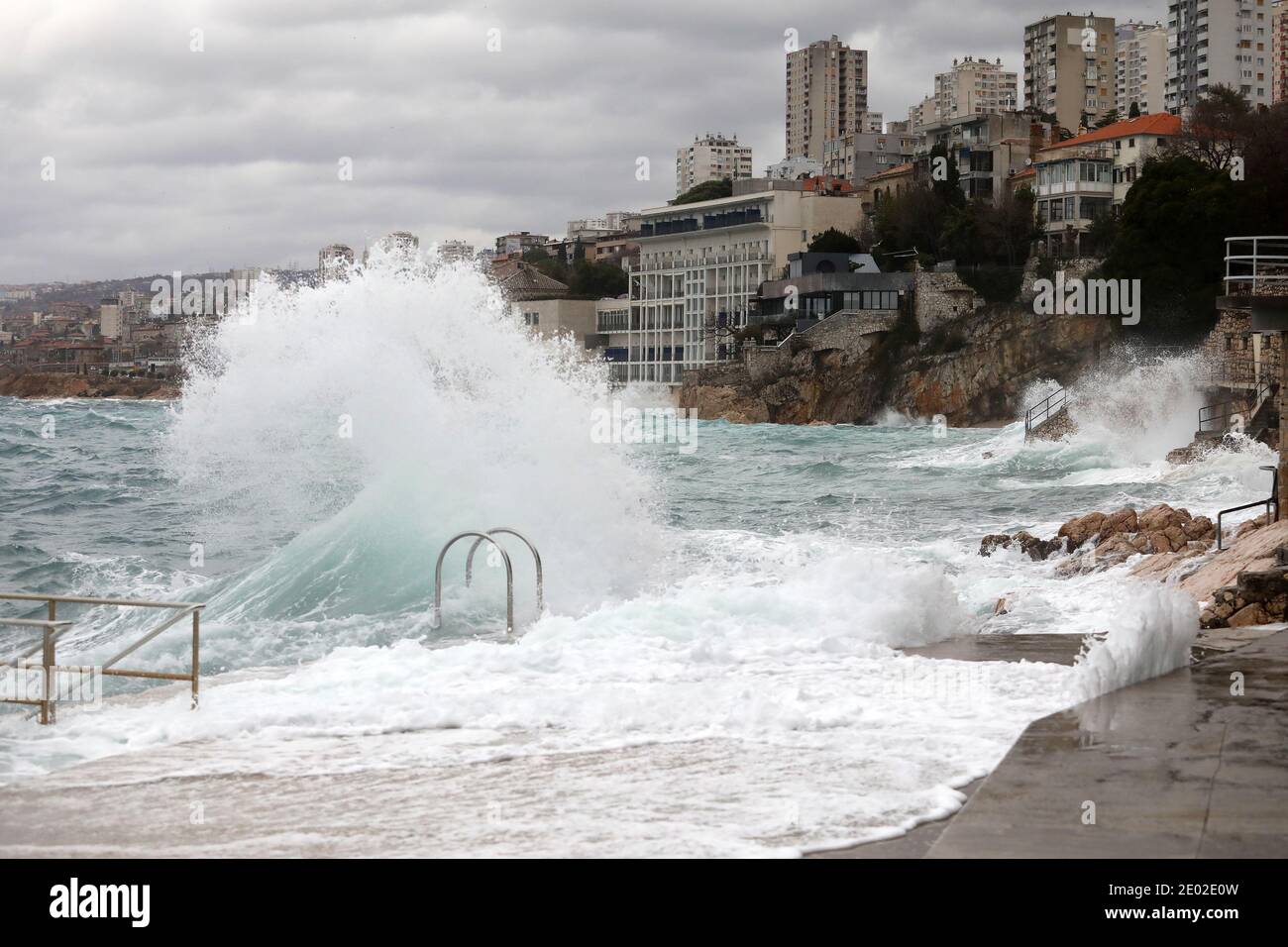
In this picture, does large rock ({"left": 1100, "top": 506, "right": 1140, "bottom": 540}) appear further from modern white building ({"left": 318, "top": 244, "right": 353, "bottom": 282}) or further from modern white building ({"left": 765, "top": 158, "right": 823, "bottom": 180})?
modern white building ({"left": 765, "top": 158, "right": 823, "bottom": 180})

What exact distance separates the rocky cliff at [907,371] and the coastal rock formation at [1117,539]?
58.1 m

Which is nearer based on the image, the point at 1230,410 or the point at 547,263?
the point at 1230,410

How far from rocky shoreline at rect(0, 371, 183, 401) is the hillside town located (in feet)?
3.18

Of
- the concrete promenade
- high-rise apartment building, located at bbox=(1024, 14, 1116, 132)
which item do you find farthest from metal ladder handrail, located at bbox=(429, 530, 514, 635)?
high-rise apartment building, located at bbox=(1024, 14, 1116, 132)

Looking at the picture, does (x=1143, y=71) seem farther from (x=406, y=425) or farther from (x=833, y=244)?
(x=406, y=425)

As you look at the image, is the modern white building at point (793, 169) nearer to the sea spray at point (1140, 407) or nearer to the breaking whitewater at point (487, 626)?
the sea spray at point (1140, 407)

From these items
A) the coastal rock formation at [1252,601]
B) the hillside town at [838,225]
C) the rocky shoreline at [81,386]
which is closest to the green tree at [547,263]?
the hillside town at [838,225]

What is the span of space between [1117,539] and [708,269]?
103 m

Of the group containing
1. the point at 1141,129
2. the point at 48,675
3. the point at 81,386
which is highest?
the point at 1141,129

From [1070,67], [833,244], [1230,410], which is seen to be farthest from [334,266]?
[1070,67]

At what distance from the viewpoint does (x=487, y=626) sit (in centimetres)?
1259

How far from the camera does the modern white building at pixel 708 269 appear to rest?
11781 cm

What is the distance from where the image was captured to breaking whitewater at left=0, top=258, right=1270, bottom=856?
673cm

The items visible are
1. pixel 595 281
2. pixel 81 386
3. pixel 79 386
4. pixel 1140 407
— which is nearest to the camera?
pixel 1140 407
